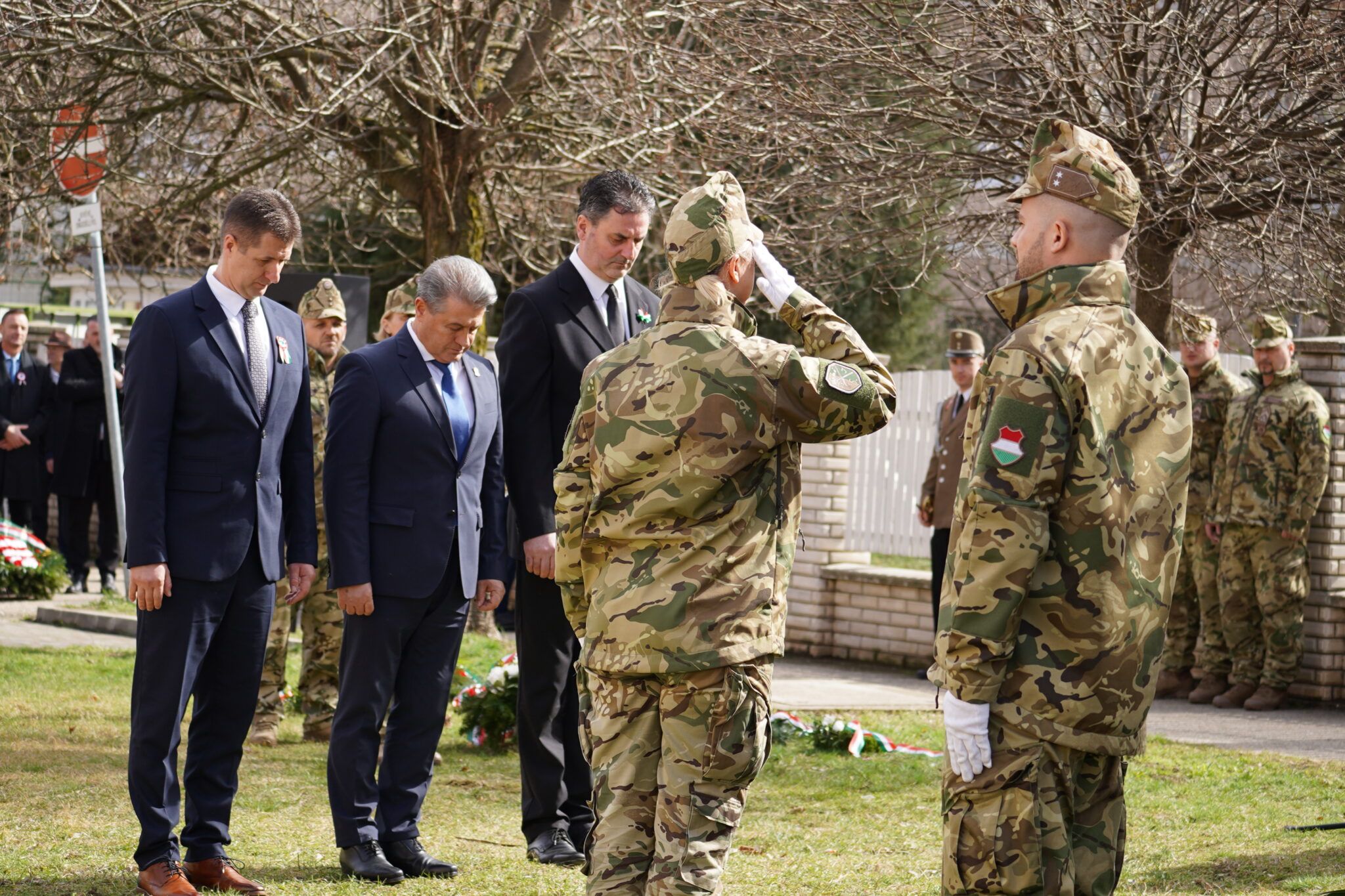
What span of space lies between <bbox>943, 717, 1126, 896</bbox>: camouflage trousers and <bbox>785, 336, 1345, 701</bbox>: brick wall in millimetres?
6793

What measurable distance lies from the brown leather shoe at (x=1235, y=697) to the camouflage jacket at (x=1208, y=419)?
3.97 ft

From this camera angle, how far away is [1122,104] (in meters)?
7.15

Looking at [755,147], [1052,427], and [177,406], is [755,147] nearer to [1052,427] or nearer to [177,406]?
[177,406]

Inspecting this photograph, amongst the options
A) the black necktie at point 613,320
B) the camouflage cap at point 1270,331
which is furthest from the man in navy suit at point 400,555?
the camouflage cap at point 1270,331

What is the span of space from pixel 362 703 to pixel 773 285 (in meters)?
2.29

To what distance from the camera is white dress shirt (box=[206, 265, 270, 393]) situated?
5.02m

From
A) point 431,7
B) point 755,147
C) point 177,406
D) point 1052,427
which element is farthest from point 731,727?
point 431,7

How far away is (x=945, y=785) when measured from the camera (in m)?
3.39

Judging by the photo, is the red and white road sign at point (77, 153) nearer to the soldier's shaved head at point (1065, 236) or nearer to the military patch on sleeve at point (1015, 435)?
the soldier's shaved head at point (1065, 236)

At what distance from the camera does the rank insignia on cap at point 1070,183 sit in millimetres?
3424

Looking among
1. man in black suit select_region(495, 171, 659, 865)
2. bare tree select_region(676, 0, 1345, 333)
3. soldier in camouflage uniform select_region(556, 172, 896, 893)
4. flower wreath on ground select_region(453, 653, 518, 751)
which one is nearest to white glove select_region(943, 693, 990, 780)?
soldier in camouflage uniform select_region(556, 172, 896, 893)

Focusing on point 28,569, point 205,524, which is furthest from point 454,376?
point 28,569

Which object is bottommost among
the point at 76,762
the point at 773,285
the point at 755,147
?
the point at 76,762

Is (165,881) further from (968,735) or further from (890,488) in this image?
(890,488)
